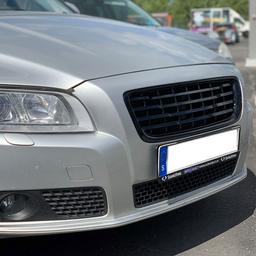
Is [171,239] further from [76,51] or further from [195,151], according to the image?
[76,51]

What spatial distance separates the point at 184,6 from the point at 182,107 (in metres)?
47.6

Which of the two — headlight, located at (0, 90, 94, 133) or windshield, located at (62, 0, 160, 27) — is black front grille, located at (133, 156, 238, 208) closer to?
headlight, located at (0, 90, 94, 133)

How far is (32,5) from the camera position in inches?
173

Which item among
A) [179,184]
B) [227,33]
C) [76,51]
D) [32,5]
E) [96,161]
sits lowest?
[227,33]

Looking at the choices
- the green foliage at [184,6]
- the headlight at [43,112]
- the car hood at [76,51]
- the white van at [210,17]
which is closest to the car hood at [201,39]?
the car hood at [76,51]

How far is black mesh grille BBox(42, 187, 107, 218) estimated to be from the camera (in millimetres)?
2637

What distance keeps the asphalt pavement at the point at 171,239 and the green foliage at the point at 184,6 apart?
139ft

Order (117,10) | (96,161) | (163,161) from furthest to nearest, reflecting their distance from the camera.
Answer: (117,10) < (163,161) < (96,161)

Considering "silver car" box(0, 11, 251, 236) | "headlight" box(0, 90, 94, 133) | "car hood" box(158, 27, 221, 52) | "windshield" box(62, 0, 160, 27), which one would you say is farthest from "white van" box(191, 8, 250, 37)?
"headlight" box(0, 90, 94, 133)

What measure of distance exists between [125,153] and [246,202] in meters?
1.61

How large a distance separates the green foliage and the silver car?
4302 cm

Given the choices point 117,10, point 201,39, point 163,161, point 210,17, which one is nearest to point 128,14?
point 117,10

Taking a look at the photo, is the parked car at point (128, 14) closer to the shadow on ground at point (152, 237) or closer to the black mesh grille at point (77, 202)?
the shadow on ground at point (152, 237)

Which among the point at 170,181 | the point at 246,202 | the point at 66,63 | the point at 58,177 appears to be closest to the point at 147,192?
the point at 170,181
